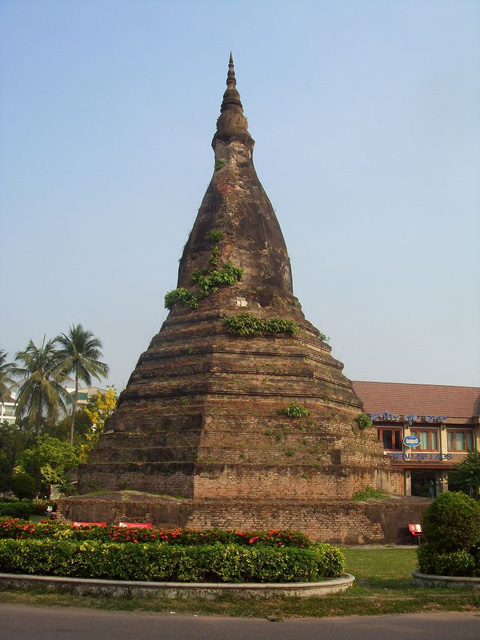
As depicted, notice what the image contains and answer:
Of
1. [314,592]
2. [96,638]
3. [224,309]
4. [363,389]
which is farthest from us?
[363,389]

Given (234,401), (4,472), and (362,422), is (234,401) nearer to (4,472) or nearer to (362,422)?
(362,422)

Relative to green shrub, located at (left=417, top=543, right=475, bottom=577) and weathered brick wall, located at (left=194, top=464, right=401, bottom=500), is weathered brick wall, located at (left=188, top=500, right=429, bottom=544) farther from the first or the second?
green shrub, located at (left=417, top=543, right=475, bottom=577)

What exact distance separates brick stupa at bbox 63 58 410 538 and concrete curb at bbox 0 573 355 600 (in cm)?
800

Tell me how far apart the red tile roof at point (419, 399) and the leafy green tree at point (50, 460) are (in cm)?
1798

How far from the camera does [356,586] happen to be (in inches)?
490

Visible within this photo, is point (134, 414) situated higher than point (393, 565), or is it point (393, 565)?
point (134, 414)

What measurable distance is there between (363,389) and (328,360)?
20468mm

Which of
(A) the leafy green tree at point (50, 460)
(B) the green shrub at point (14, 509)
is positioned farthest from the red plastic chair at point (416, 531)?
(A) the leafy green tree at point (50, 460)

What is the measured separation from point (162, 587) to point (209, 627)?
1.71m

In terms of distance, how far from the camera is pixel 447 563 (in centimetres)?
1238

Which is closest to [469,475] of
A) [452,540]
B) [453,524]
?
[453,524]

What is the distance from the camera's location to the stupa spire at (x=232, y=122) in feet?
92.3

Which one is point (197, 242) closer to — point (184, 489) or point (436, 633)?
point (184, 489)

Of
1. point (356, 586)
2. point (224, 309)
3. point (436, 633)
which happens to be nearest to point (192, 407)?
point (224, 309)
